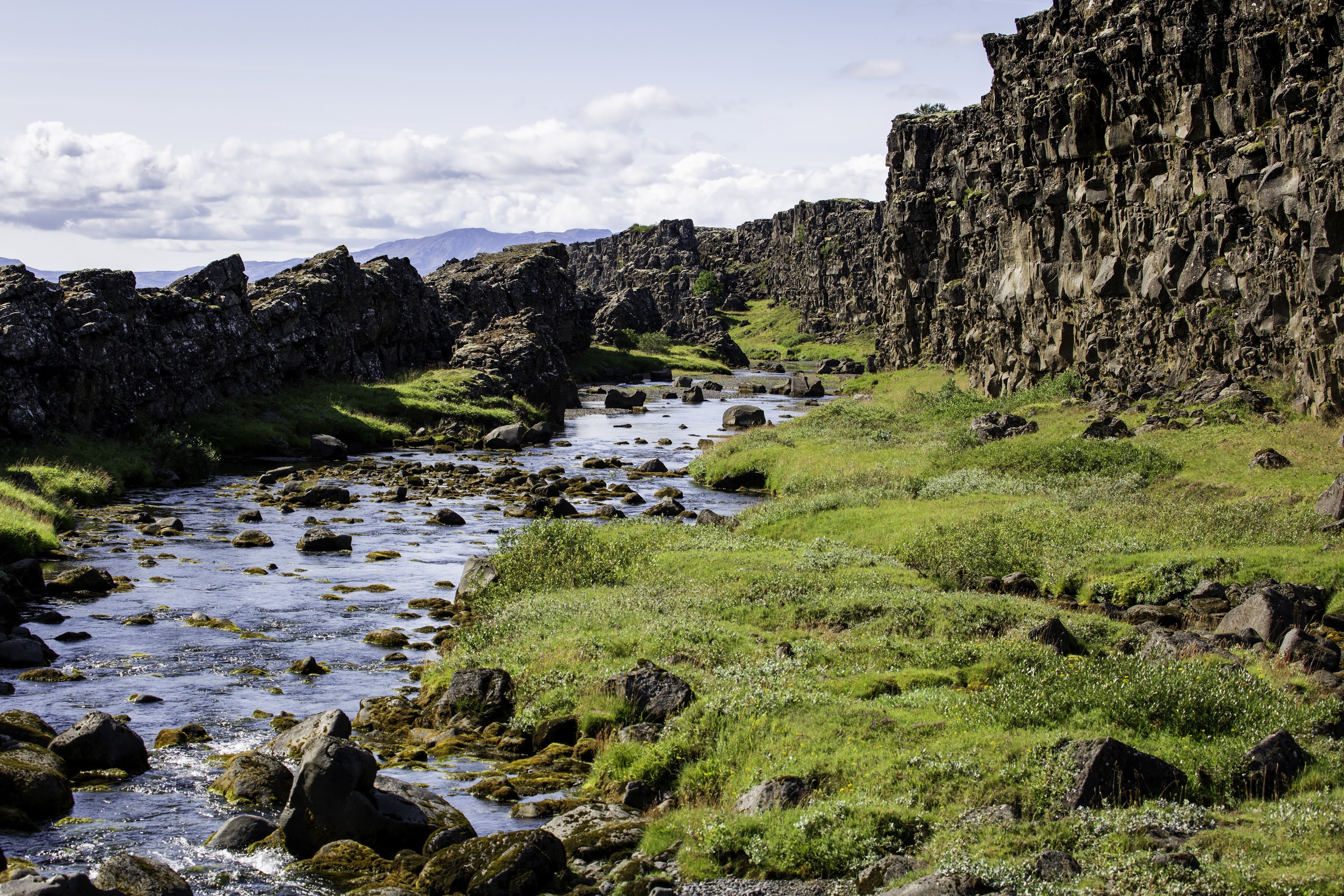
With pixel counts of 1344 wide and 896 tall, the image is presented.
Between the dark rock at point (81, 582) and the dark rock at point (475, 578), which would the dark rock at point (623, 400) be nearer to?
the dark rock at point (475, 578)

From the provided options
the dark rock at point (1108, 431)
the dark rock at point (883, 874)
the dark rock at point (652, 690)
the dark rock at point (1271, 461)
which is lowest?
the dark rock at point (883, 874)

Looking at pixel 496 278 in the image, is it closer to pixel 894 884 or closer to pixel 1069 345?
pixel 1069 345

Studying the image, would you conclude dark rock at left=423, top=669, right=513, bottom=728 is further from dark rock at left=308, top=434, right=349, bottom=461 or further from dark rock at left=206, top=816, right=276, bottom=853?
dark rock at left=308, top=434, right=349, bottom=461

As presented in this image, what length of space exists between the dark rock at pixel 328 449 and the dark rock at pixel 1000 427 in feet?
142

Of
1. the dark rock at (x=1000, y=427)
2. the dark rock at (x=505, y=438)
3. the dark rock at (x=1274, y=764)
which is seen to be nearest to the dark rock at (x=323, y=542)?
the dark rock at (x=1000, y=427)

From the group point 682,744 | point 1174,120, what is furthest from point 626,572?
point 1174,120

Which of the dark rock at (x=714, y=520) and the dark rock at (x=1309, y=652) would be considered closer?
the dark rock at (x=1309, y=652)

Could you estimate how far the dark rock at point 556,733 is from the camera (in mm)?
23969

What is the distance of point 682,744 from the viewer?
70.0 ft

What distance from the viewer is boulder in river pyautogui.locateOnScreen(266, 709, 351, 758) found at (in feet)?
73.6

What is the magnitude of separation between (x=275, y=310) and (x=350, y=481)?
96.8 ft

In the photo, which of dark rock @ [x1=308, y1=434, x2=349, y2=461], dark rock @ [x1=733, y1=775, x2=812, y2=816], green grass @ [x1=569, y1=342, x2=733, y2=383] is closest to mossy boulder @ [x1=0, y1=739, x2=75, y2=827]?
dark rock @ [x1=733, y1=775, x2=812, y2=816]

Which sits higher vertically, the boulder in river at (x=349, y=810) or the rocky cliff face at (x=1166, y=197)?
the rocky cliff face at (x=1166, y=197)

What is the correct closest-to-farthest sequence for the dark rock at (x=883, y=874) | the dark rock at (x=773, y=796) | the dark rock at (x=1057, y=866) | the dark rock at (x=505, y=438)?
the dark rock at (x=1057, y=866) < the dark rock at (x=883, y=874) < the dark rock at (x=773, y=796) < the dark rock at (x=505, y=438)
